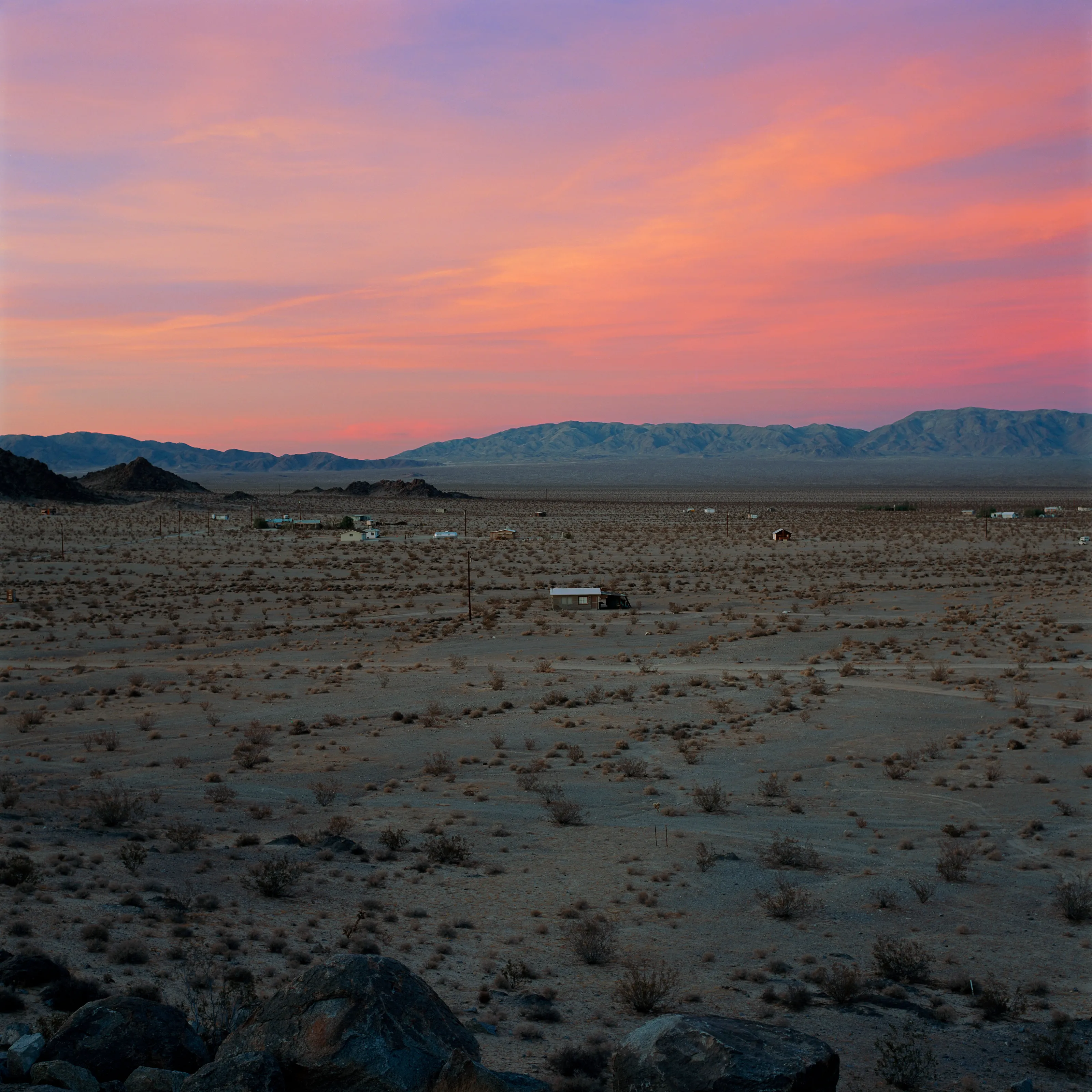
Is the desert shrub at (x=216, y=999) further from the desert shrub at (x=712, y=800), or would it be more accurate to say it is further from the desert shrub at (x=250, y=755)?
the desert shrub at (x=250, y=755)

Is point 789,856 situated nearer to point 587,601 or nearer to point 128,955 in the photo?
point 128,955

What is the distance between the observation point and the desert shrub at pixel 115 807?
1571 centimetres

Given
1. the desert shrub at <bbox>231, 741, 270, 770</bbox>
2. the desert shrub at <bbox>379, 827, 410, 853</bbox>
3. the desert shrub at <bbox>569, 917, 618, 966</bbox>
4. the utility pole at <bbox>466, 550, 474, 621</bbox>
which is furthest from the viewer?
the utility pole at <bbox>466, 550, 474, 621</bbox>

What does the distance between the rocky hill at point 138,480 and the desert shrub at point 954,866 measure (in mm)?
170053

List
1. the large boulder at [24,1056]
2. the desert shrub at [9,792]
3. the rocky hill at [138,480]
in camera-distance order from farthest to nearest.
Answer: the rocky hill at [138,480], the desert shrub at [9,792], the large boulder at [24,1056]

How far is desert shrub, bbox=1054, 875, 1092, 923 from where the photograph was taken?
1282 cm

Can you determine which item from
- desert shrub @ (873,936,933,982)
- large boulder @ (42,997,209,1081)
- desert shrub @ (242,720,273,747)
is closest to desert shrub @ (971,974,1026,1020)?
desert shrub @ (873,936,933,982)

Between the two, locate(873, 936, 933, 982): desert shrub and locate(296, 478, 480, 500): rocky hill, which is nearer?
locate(873, 936, 933, 982): desert shrub

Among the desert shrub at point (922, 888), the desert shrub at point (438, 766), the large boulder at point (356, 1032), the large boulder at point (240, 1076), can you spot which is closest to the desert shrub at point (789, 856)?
the desert shrub at point (922, 888)

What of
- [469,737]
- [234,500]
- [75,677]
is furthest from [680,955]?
[234,500]

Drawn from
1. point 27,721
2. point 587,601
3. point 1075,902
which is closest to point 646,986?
point 1075,902

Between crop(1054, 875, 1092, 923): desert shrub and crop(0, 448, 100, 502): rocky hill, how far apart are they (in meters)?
146

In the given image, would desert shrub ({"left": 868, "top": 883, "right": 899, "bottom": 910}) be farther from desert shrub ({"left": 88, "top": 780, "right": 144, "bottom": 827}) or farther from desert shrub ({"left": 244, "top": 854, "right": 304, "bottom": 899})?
desert shrub ({"left": 88, "top": 780, "right": 144, "bottom": 827})

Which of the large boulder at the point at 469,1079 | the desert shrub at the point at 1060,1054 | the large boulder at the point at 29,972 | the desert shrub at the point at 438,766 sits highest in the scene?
the large boulder at the point at 469,1079
